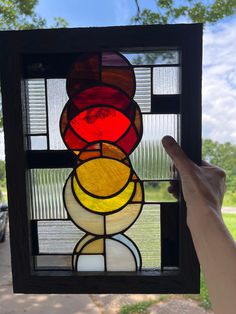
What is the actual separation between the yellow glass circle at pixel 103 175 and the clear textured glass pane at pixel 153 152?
30 millimetres

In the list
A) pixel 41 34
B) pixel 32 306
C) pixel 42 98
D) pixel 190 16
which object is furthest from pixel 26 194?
pixel 32 306

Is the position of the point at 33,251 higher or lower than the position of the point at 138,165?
lower

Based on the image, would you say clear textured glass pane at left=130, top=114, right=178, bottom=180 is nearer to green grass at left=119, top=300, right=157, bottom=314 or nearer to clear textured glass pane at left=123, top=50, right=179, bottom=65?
clear textured glass pane at left=123, top=50, right=179, bottom=65

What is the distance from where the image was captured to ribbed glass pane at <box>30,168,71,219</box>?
24.9 inches

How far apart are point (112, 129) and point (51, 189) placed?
0.56 feet

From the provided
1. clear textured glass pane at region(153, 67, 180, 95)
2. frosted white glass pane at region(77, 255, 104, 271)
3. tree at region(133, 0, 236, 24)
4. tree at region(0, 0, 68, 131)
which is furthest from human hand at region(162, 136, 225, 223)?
tree at region(0, 0, 68, 131)

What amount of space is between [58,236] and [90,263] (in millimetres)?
85

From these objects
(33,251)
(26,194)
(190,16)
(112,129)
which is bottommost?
(33,251)

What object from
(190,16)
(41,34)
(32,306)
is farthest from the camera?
(32,306)

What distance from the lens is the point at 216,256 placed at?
1.50 feet

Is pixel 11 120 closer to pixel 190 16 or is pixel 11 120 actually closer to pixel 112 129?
pixel 112 129

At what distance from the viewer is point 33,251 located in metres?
0.64

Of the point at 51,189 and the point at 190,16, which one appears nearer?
the point at 51,189

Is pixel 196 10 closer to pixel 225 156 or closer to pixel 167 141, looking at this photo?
pixel 225 156
